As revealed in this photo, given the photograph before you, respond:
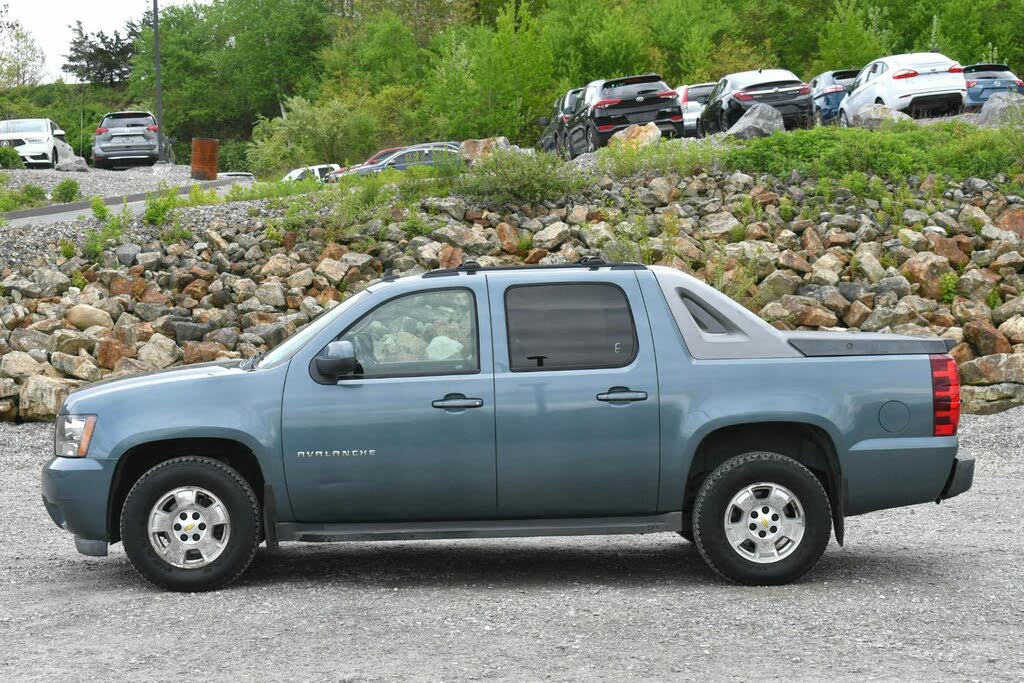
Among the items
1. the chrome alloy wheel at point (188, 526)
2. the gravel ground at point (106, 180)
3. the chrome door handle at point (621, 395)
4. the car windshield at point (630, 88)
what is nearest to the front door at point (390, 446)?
the chrome alloy wheel at point (188, 526)

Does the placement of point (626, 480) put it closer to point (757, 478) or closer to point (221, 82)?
point (757, 478)

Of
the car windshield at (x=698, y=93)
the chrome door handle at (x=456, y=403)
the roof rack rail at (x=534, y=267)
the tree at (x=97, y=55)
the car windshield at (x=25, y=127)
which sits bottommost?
the chrome door handle at (x=456, y=403)

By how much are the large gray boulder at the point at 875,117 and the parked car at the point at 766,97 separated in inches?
111

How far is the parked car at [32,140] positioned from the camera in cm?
3647

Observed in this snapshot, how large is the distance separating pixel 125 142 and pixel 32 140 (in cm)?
313

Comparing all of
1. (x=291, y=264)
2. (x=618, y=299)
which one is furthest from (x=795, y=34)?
(x=618, y=299)

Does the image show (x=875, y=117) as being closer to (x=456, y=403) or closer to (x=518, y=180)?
(x=518, y=180)

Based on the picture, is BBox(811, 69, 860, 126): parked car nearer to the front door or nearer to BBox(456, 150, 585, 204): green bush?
BBox(456, 150, 585, 204): green bush

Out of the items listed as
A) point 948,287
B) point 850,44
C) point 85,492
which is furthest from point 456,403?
point 850,44

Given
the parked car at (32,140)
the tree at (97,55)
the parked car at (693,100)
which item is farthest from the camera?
the tree at (97,55)

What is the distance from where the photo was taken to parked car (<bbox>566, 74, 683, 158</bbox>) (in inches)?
1113

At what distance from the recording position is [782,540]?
23.4ft

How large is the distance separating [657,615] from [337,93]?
6193cm

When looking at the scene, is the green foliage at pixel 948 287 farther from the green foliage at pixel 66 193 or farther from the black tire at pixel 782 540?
the green foliage at pixel 66 193
